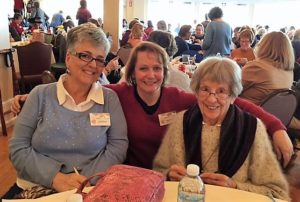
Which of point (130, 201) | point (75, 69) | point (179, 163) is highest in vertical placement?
point (75, 69)

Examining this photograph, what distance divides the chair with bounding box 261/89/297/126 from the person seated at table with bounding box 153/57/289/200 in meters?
1.10

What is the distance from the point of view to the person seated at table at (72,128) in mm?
1633

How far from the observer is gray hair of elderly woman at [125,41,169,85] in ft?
6.18

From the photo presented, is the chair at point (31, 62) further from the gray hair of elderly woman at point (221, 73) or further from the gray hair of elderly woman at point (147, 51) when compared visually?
the gray hair of elderly woman at point (221, 73)

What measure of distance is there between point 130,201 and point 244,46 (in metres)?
4.34

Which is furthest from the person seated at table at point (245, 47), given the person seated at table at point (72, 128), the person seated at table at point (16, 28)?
the person seated at table at point (16, 28)

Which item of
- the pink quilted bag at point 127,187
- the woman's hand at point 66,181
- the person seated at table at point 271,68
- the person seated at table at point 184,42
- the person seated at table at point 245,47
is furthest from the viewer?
the person seated at table at point 184,42

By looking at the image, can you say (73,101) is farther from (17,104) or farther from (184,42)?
(184,42)

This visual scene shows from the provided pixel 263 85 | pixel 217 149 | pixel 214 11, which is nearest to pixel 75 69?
pixel 217 149

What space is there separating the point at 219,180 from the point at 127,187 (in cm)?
53

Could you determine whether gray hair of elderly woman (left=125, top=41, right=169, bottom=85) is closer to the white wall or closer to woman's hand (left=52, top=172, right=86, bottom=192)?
woman's hand (left=52, top=172, right=86, bottom=192)

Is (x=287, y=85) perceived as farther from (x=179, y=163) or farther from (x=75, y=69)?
(x=75, y=69)

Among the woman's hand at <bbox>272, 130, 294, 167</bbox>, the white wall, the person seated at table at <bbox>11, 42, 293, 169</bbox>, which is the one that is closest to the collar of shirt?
the person seated at table at <bbox>11, 42, 293, 169</bbox>

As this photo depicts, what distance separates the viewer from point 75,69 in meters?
1.74
